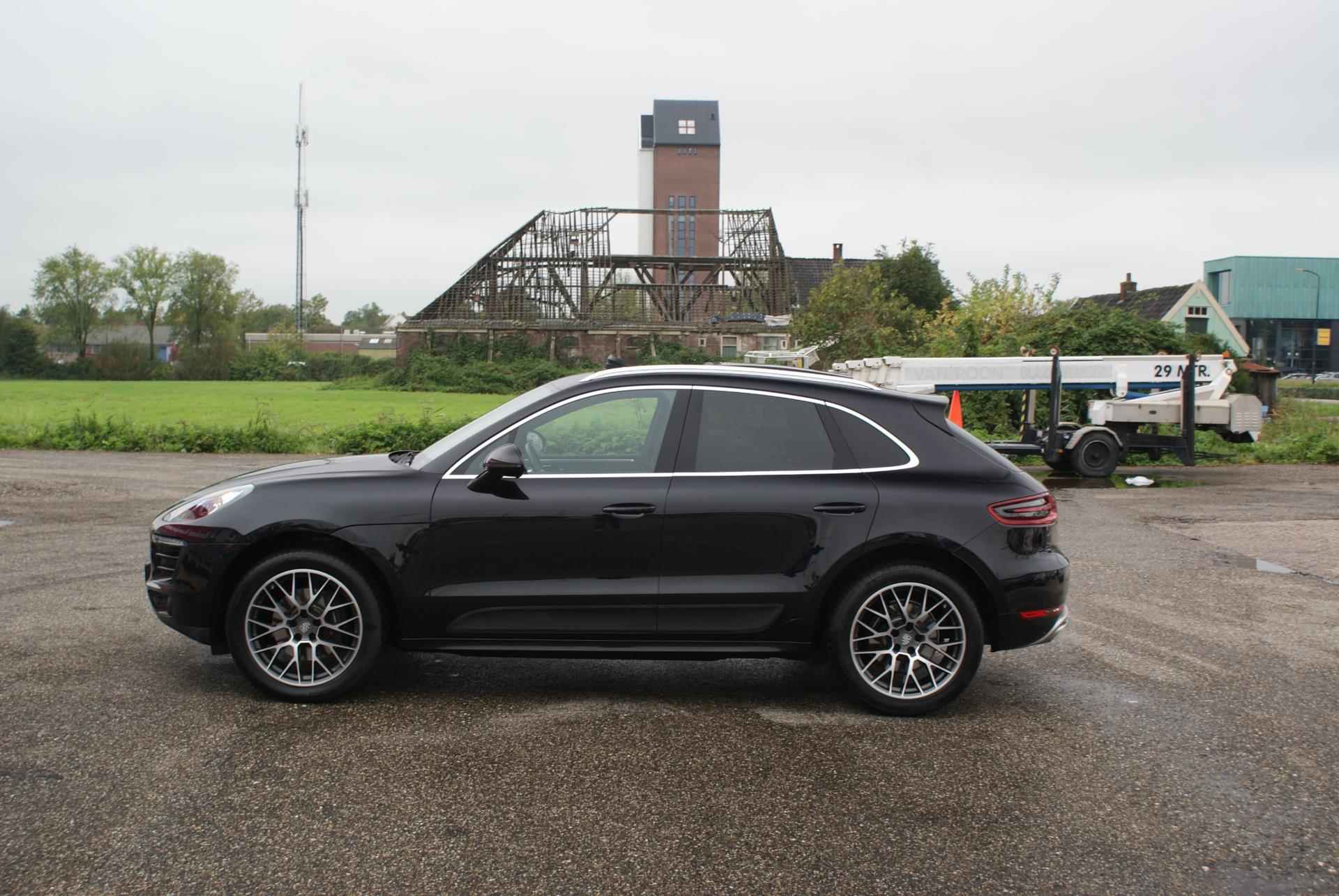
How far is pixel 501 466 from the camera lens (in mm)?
5121

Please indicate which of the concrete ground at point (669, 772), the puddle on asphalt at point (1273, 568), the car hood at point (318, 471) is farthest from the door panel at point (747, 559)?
the puddle on asphalt at point (1273, 568)

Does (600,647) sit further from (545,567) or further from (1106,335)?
(1106,335)

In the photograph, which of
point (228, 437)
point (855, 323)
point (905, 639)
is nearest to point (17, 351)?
point (228, 437)

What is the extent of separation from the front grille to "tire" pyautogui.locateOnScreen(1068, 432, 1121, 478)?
→ 14536 millimetres

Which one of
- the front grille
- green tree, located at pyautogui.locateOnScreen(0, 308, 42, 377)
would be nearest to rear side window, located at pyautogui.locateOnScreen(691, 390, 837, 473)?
the front grille

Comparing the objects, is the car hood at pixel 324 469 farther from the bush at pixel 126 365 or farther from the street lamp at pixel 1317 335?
the street lamp at pixel 1317 335

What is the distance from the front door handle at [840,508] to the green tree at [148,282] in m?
97.2

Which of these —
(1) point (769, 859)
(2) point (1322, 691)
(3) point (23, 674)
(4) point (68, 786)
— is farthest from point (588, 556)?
(2) point (1322, 691)

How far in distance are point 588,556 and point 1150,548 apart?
7.28m

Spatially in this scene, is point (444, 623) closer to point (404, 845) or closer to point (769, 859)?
point (404, 845)

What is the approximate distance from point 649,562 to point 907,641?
1264 mm

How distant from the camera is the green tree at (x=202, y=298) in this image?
314 feet

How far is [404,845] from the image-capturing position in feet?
12.5

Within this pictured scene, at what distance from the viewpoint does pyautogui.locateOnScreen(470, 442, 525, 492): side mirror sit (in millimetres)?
5117
